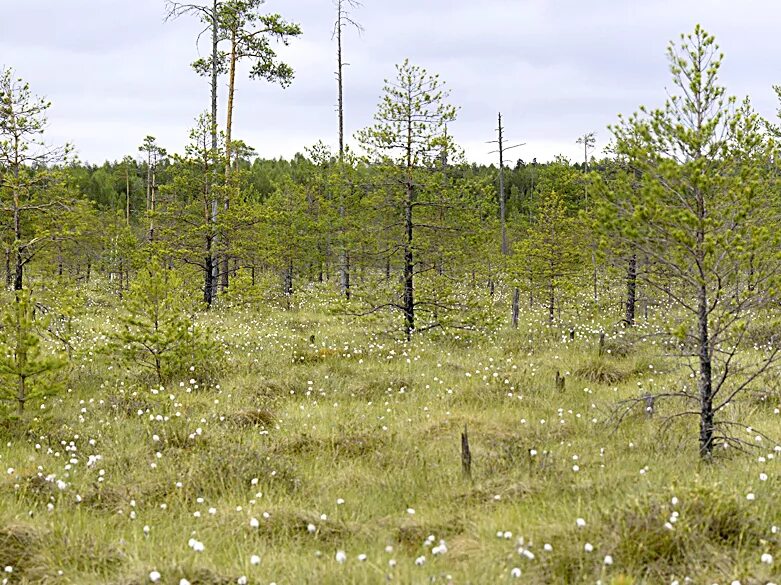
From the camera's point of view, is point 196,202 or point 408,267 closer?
point 408,267

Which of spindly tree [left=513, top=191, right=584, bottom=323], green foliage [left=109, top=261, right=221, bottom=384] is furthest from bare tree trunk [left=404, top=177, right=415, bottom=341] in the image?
spindly tree [left=513, top=191, right=584, bottom=323]

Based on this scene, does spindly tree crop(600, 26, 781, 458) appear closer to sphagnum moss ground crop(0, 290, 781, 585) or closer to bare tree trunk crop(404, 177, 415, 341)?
sphagnum moss ground crop(0, 290, 781, 585)

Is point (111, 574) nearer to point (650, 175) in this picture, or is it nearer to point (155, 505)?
point (155, 505)

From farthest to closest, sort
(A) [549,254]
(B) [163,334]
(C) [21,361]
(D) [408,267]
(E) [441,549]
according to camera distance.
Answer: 1. (A) [549,254]
2. (D) [408,267]
3. (B) [163,334]
4. (C) [21,361]
5. (E) [441,549]

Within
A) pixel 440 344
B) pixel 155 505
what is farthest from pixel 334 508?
pixel 440 344

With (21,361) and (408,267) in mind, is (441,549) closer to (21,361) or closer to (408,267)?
(21,361)

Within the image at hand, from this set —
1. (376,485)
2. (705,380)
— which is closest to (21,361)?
(376,485)

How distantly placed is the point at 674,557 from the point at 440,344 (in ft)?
33.0

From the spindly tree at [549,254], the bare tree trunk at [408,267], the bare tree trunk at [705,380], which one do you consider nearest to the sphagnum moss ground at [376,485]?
the bare tree trunk at [705,380]

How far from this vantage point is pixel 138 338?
966cm

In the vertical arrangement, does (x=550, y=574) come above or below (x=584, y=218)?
below

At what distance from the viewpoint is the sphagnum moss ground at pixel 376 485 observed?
171 inches

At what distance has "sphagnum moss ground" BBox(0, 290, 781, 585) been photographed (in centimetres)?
434

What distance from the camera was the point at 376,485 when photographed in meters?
6.05
